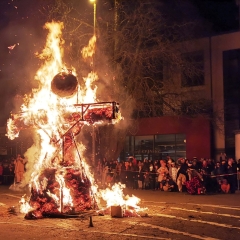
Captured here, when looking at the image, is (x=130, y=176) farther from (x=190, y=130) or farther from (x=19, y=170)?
(x=190, y=130)

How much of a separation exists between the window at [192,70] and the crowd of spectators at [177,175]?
452 cm

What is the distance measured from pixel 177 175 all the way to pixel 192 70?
5.63 m

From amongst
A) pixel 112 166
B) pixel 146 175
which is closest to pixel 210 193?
pixel 146 175

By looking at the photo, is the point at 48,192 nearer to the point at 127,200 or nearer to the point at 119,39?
the point at 127,200

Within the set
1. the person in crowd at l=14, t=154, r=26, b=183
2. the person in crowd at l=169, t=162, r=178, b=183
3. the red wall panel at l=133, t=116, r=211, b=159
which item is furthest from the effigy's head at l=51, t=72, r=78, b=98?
the red wall panel at l=133, t=116, r=211, b=159

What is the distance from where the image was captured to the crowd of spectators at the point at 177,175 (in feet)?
56.4

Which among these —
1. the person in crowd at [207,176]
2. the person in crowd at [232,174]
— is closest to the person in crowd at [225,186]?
the person in crowd at [232,174]

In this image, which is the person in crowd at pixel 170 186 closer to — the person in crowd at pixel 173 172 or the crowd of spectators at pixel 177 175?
the crowd of spectators at pixel 177 175

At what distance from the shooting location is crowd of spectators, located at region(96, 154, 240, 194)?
56.4 feet

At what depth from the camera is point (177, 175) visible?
17891mm

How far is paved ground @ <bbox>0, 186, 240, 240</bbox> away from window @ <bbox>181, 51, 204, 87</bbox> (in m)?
8.89

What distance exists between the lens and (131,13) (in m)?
20.3

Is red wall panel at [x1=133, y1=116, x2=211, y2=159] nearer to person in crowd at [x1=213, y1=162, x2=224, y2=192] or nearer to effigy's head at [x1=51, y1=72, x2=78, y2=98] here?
person in crowd at [x1=213, y1=162, x2=224, y2=192]

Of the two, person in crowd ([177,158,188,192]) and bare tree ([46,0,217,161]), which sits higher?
bare tree ([46,0,217,161])
